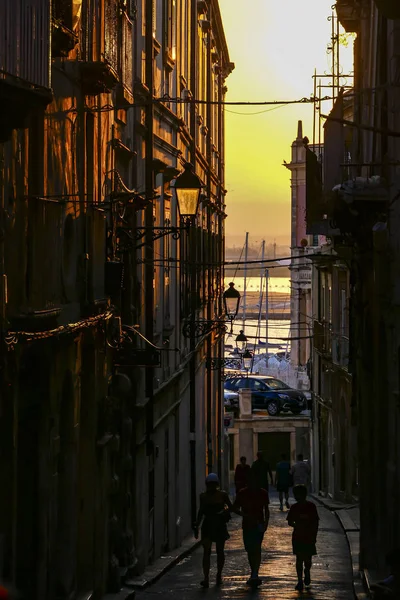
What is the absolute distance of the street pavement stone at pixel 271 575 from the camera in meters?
17.0

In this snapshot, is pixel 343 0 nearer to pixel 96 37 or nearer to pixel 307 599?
pixel 96 37

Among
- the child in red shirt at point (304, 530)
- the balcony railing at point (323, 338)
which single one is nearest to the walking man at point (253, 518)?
the child in red shirt at point (304, 530)

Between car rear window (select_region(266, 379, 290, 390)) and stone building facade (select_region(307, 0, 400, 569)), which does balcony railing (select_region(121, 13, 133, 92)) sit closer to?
stone building facade (select_region(307, 0, 400, 569))

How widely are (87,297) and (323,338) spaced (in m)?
24.6

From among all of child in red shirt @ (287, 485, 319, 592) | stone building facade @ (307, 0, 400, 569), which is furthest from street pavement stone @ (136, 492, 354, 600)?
stone building facade @ (307, 0, 400, 569)

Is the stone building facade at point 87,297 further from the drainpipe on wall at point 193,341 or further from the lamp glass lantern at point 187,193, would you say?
the drainpipe on wall at point 193,341

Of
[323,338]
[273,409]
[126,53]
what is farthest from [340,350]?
[273,409]

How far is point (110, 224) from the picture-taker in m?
17.1

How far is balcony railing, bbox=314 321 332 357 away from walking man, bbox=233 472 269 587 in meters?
19.1

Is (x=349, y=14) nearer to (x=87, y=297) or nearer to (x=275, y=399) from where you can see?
(x=87, y=297)

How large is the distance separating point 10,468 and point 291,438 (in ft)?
138

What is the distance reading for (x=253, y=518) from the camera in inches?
704

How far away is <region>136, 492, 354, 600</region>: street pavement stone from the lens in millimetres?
16958

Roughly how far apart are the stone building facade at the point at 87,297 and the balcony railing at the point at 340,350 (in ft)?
24.1
